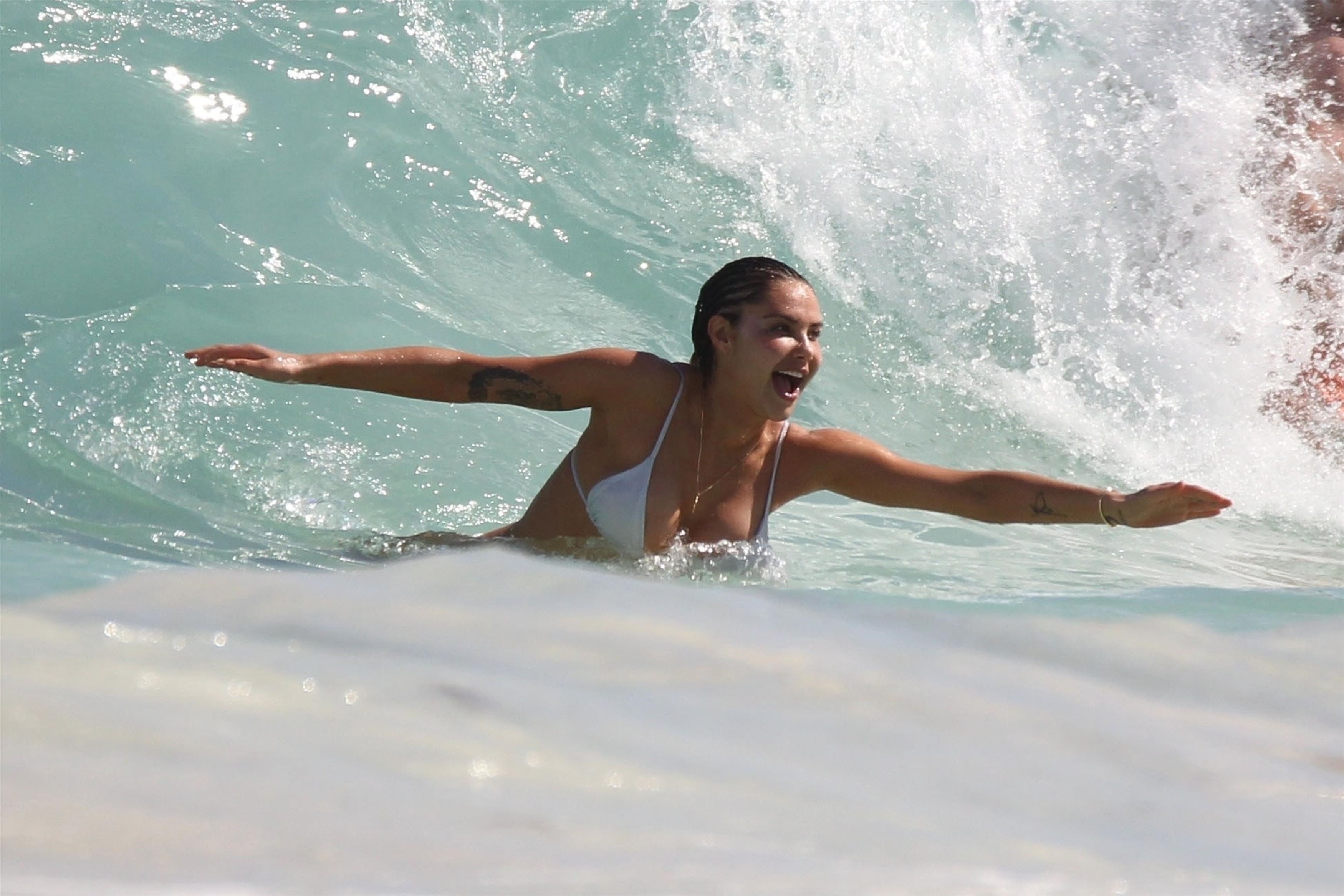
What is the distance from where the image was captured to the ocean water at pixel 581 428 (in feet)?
4.36

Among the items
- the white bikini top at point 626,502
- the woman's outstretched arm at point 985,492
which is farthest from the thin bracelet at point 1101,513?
the white bikini top at point 626,502

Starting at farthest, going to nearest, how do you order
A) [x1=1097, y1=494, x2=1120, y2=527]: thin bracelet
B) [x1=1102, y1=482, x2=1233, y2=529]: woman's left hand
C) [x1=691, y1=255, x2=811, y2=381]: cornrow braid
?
[x1=691, y1=255, x2=811, y2=381]: cornrow braid → [x1=1097, y1=494, x2=1120, y2=527]: thin bracelet → [x1=1102, y1=482, x2=1233, y2=529]: woman's left hand

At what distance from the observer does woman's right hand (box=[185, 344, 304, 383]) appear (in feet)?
11.0

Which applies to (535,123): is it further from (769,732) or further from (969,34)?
(769,732)

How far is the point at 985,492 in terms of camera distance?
3.65m

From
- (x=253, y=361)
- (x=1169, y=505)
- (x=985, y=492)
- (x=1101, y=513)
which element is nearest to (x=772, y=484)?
(x=985, y=492)

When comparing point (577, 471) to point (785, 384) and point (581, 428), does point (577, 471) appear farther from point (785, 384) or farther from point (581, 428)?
point (581, 428)

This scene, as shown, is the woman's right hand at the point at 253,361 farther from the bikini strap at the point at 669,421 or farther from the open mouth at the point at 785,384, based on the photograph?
the open mouth at the point at 785,384

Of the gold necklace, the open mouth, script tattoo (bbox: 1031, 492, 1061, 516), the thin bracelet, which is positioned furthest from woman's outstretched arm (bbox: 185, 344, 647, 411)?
the thin bracelet

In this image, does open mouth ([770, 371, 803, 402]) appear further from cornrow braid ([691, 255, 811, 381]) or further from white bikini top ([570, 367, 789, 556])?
white bikini top ([570, 367, 789, 556])

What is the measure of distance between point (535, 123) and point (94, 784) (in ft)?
20.5

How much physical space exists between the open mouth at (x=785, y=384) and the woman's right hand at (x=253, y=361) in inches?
46.1

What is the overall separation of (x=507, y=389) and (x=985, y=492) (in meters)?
1.26

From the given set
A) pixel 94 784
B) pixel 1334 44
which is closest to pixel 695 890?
pixel 94 784
